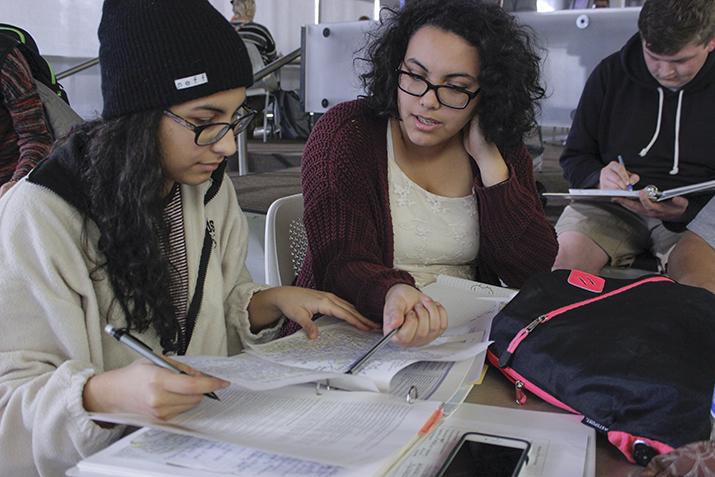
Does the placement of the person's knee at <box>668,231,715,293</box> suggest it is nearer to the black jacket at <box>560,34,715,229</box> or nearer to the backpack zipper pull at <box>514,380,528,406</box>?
the black jacket at <box>560,34,715,229</box>

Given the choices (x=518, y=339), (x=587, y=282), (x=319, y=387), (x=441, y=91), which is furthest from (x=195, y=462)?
(x=441, y=91)

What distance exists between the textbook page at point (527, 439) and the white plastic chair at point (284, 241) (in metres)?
0.82

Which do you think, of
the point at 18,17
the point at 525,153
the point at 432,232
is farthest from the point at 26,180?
the point at 18,17

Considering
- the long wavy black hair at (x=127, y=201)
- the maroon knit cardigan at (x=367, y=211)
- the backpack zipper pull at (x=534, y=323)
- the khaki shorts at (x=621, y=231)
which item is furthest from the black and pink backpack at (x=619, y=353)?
the khaki shorts at (x=621, y=231)

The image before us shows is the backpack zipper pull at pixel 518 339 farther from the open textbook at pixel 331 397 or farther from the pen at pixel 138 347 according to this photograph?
the pen at pixel 138 347

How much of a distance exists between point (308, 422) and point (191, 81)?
49 cm

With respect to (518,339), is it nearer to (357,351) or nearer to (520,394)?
(520,394)

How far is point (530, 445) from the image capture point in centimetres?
69

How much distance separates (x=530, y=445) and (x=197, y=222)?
63 centimetres

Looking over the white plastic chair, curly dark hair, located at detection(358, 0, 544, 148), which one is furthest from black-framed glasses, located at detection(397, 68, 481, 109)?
the white plastic chair

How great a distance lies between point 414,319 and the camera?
38.0 inches

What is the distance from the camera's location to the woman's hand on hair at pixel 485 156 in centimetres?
145

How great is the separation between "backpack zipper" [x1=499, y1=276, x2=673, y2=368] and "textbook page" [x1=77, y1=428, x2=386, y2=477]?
1.16 ft

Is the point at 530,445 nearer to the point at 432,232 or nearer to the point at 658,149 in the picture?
the point at 432,232
